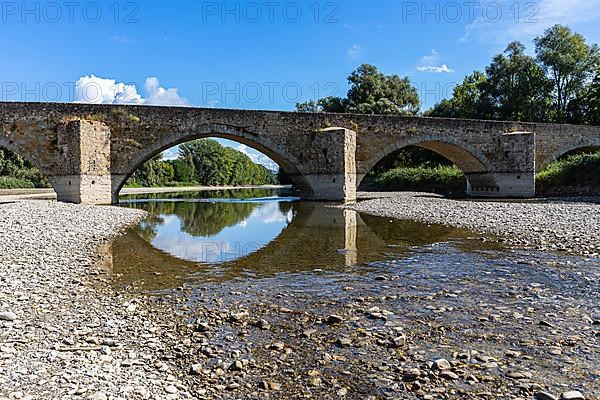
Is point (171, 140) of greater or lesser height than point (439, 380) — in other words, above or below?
above

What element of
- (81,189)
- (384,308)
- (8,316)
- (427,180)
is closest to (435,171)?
(427,180)

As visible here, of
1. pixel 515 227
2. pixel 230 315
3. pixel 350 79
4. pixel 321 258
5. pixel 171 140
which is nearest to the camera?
pixel 230 315

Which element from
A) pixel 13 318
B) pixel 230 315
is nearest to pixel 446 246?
pixel 230 315

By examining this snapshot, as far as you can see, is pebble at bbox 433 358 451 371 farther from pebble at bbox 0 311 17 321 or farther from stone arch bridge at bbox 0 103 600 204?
stone arch bridge at bbox 0 103 600 204

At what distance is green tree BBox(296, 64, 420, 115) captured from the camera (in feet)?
161

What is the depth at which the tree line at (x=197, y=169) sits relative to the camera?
237 feet

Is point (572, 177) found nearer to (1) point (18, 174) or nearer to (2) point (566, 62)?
(2) point (566, 62)

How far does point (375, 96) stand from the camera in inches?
1991

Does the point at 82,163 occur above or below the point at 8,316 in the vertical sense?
above

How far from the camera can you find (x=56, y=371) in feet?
12.0

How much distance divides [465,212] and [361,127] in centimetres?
1217

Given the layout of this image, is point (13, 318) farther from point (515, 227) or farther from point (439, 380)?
point (515, 227)

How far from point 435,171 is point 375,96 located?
1382 centimetres

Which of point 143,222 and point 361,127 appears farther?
point 361,127
